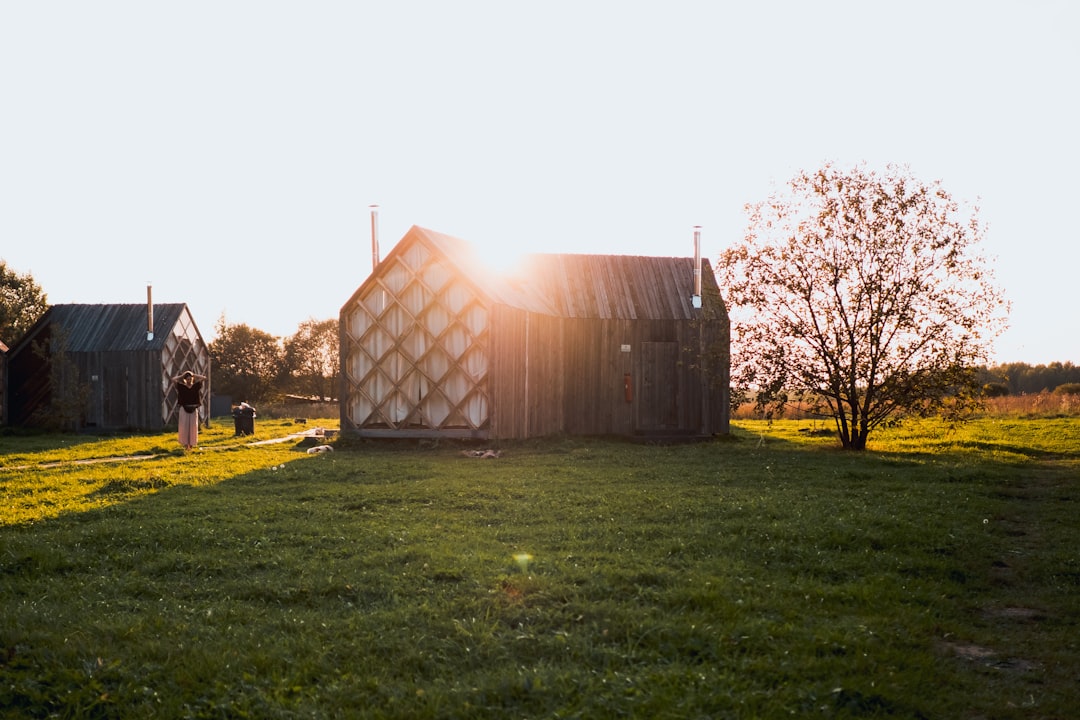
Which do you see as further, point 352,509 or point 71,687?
point 352,509

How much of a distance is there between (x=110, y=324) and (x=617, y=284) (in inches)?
1021

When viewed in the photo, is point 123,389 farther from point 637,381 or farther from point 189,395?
point 637,381

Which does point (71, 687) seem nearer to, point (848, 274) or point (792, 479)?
point (792, 479)

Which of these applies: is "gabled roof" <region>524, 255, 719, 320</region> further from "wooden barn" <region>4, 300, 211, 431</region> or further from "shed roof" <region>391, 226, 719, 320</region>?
"wooden barn" <region>4, 300, 211, 431</region>

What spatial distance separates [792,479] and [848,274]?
877 centimetres

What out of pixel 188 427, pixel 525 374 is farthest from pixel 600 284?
pixel 188 427

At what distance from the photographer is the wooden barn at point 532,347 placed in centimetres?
2511

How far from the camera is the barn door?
2984 centimetres

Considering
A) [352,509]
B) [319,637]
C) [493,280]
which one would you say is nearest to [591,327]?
[493,280]

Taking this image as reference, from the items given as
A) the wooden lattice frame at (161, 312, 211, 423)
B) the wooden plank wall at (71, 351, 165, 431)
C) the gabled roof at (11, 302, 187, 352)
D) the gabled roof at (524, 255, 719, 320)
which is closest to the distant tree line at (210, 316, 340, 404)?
the wooden lattice frame at (161, 312, 211, 423)

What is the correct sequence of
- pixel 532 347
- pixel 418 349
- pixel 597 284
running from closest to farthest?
pixel 418 349, pixel 532 347, pixel 597 284

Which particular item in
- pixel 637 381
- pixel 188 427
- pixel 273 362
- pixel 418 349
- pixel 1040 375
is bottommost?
pixel 188 427

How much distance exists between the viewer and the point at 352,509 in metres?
13.6

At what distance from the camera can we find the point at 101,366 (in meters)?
40.5
